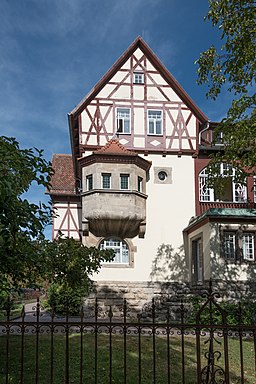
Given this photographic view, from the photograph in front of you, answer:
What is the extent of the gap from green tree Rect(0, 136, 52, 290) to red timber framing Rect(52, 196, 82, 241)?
15.0 m

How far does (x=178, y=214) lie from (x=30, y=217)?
1560cm

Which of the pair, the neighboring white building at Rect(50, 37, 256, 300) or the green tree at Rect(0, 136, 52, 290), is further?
the neighboring white building at Rect(50, 37, 256, 300)

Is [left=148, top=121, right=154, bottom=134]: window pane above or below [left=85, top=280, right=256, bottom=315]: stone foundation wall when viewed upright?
above

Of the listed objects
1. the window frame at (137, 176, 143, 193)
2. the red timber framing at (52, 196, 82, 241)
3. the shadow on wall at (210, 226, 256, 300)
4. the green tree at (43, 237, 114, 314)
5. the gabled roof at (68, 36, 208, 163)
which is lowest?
the shadow on wall at (210, 226, 256, 300)

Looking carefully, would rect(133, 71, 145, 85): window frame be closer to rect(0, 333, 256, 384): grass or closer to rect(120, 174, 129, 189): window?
rect(120, 174, 129, 189): window

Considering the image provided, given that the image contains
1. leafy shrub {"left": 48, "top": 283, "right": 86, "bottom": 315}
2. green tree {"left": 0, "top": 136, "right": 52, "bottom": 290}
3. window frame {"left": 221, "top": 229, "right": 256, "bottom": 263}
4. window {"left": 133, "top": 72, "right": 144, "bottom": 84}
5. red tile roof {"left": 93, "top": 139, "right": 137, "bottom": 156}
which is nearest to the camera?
green tree {"left": 0, "top": 136, "right": 52, "bottom": 290}

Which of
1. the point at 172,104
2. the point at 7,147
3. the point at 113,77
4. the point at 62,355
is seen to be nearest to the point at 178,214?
the point at 172,104

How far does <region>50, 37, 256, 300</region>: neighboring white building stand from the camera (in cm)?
1873

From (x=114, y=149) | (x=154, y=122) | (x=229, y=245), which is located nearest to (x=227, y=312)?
(x=229, y=245)

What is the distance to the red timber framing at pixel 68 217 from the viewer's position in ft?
71.8

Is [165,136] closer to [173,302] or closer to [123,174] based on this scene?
[123,174]

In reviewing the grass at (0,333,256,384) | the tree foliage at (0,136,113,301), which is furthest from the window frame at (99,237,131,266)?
the tree foliage at (0,136,113,301)

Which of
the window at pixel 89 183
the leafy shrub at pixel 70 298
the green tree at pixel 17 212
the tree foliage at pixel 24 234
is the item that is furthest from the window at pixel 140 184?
the green tree at pixel 17 212

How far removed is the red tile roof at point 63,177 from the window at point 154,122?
5.56 m
